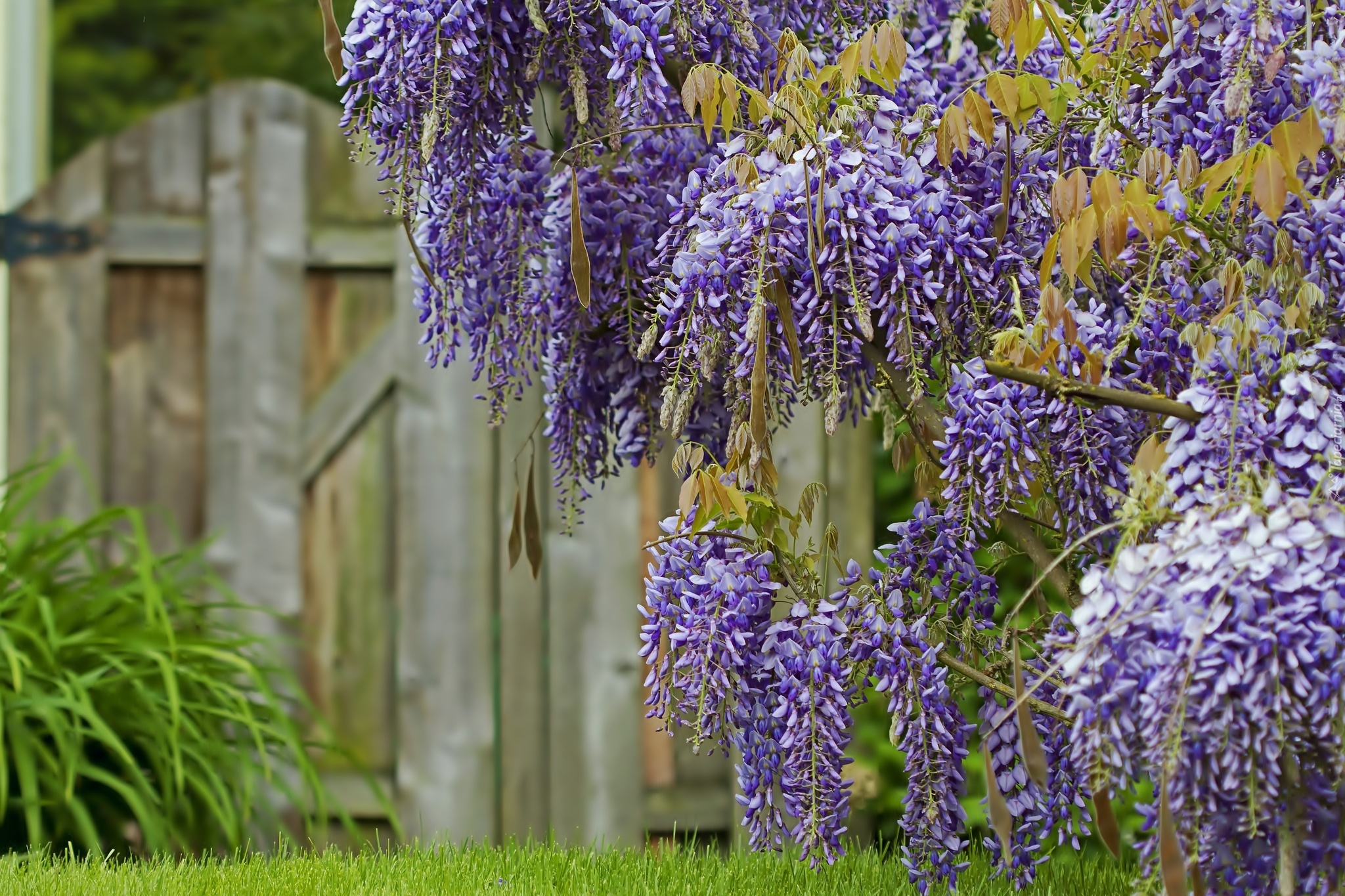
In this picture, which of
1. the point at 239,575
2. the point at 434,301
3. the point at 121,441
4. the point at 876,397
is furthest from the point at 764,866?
the point at 121,441

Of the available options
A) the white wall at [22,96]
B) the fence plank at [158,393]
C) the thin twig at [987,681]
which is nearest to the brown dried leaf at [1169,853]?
the thin twig at [987,681]

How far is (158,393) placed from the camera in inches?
136

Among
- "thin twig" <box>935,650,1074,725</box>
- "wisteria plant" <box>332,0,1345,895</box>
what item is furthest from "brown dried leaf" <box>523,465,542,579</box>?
"thin twig" <box>935,650,1074,725</box>

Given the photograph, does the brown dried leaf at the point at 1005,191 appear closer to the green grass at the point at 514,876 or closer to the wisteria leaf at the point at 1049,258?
the wisteria leaf at the point at 1049,258

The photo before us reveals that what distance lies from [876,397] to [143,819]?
63.1 inches

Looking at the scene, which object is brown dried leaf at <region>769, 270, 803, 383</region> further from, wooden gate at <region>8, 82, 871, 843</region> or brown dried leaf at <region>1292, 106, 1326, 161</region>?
wooden gate at <region>8, 82, 871, 843</region>

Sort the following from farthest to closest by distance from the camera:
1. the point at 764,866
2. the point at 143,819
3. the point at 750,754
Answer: the point at 143,819, the point at 764,866, the point at 750,754

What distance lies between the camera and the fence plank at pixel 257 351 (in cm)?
338

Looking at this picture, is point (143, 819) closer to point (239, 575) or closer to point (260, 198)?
point (239, 575)

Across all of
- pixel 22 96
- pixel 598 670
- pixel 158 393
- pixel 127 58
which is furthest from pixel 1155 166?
pixel 127 58

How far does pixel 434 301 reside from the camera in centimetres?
198

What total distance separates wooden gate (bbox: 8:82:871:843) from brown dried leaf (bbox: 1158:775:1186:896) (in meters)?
2.03

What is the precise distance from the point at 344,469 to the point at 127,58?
9.34ft

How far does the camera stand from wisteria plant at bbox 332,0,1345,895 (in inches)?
50.6
